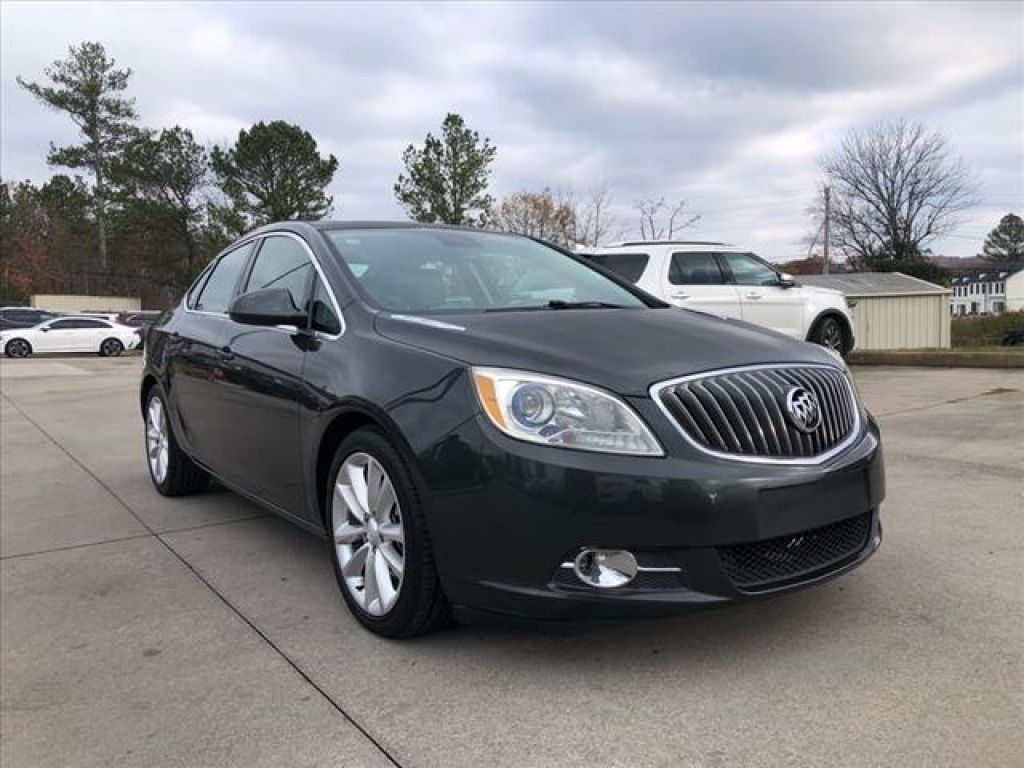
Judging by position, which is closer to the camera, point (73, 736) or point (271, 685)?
point (73, 736)

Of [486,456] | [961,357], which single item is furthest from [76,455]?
[961,357]

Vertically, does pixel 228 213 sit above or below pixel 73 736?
above

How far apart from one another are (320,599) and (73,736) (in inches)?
44.0

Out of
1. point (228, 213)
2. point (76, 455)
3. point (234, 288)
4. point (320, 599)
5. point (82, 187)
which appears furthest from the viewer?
point (82, 187)

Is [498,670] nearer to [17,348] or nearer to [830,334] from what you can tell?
[830,334]

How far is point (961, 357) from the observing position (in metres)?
12.4

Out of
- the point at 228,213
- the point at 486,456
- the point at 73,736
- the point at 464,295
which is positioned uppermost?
the point at 228,213

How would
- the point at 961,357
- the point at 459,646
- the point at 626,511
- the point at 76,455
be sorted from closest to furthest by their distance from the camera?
the point at 626,511, the point at 459,646, the point at 76,455, the point at 961,357

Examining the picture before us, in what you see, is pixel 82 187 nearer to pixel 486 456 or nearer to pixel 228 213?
pixel 228 213

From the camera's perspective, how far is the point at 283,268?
13.7ft

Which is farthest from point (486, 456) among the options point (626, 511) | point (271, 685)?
point (271, 685)

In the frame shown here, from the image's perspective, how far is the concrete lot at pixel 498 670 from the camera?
2350 mm

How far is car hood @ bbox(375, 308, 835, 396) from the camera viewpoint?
2695 millimetres

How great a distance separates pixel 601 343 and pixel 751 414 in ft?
1.80
